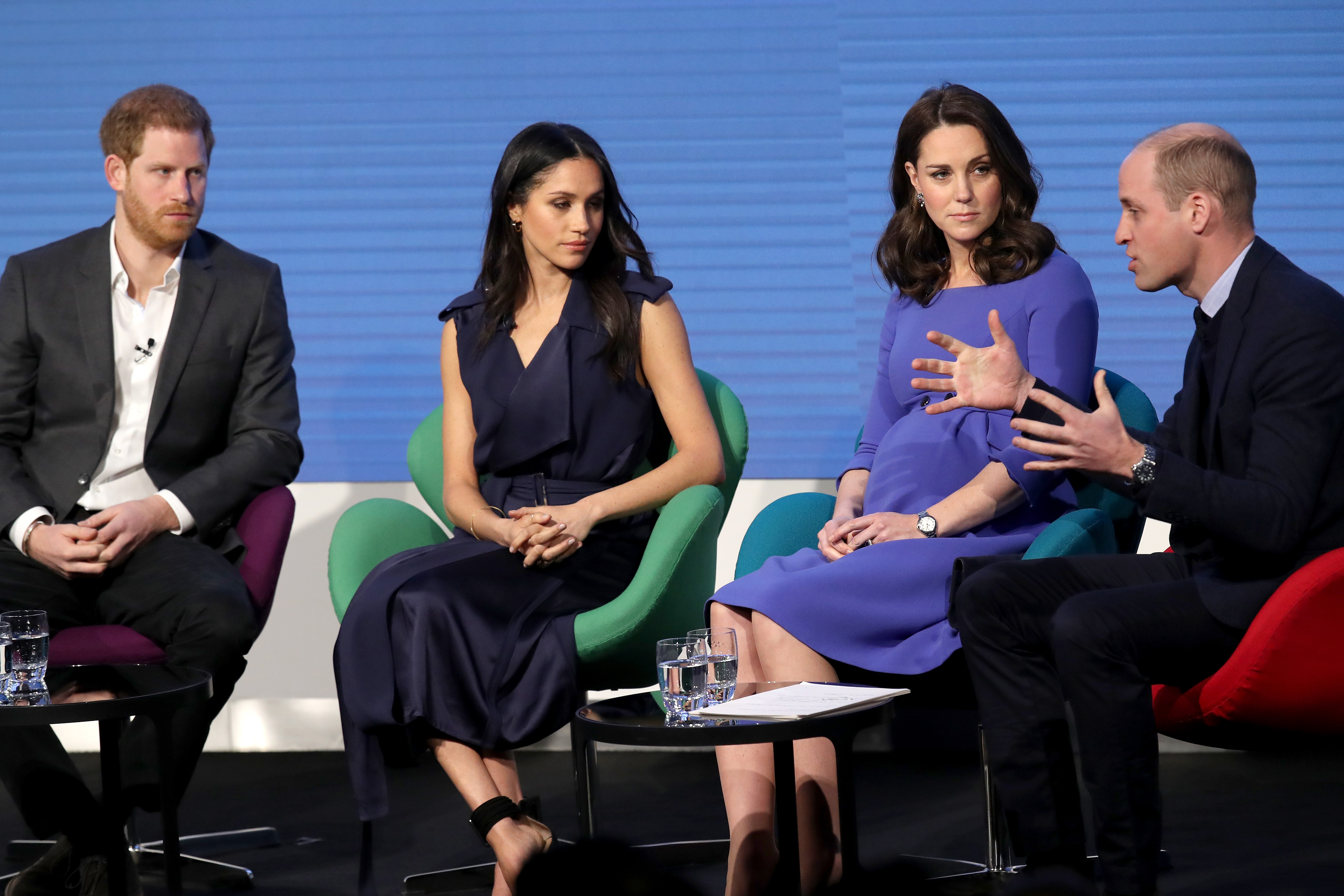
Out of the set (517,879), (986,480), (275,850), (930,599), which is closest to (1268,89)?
(986,480)

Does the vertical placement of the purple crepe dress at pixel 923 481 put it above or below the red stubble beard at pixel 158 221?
below

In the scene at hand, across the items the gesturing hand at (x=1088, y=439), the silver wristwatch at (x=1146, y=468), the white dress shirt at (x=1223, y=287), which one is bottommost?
the silver wristwatch at (x=1146, y=468)

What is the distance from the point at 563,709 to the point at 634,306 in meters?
0.96

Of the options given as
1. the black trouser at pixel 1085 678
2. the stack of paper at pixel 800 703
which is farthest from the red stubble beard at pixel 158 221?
the black trouser at pixel 1085 678

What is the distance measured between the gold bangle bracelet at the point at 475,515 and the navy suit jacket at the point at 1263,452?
1.32 meters

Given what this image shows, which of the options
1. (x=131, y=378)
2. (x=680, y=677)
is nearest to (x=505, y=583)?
(x=680, y=677)

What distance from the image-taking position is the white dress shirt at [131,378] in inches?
138

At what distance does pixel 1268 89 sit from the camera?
4301mm

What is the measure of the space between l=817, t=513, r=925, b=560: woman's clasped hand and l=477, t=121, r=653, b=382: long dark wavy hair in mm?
676

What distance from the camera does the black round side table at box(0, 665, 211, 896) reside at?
242 cm

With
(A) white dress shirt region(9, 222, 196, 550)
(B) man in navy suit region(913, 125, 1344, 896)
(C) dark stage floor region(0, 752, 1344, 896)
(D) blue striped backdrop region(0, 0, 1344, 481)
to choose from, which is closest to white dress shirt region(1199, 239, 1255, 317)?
Result: (B) man in navy suit region(913, 125, 1344, 896)

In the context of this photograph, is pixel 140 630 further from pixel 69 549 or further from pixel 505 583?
pixel 505 583

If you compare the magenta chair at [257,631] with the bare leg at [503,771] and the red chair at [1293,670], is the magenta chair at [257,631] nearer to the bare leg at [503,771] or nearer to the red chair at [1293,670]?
the bare leg at [503,771]

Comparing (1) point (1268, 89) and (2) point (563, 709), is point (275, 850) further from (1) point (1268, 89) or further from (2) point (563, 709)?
(1) point (1268, 89)
